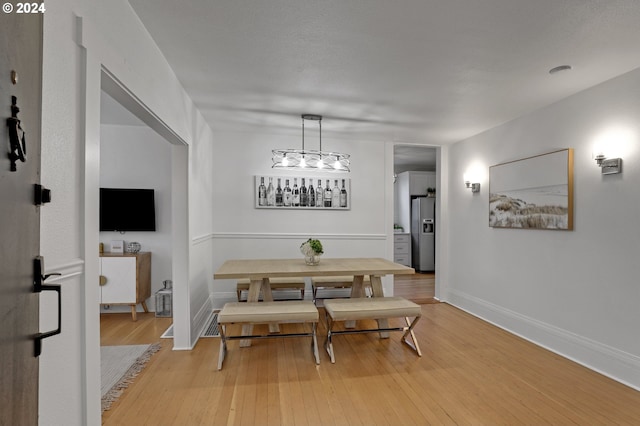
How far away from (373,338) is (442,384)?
3.30 ft

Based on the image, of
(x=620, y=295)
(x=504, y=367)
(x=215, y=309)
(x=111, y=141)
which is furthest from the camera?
(x=215, y=309)

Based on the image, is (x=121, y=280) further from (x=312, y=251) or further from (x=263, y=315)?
(x=312, y=251)

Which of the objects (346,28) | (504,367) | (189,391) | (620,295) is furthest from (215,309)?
(620,295)

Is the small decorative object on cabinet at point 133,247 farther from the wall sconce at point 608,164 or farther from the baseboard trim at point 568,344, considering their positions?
the wall sconce at point 608,164

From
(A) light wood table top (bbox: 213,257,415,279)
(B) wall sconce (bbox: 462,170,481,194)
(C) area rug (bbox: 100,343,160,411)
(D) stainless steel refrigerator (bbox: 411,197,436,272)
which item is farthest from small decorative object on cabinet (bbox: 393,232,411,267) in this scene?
(C) area rug (bbox: 100,343,160,411)

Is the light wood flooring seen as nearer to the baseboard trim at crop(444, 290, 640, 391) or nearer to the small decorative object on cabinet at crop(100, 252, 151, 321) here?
the baseboard trim at crop(444, 290, 640, 391)

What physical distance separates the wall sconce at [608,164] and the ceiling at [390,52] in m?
0.62

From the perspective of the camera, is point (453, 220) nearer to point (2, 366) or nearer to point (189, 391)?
point (189, 391)

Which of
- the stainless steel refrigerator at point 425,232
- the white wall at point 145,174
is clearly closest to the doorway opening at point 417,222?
the stainless steel refrigerator at point 425,232

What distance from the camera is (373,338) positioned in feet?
10.9

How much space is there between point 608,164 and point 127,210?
4.91 m

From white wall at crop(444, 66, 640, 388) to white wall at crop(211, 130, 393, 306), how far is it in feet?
4.68

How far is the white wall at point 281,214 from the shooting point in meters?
4.28

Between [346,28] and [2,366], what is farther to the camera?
[346,28]
